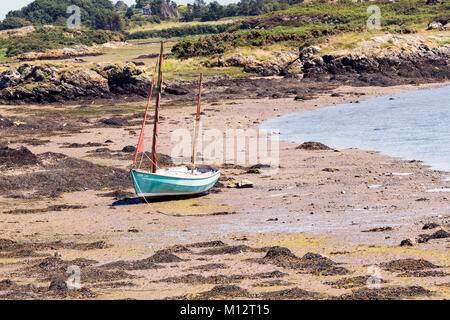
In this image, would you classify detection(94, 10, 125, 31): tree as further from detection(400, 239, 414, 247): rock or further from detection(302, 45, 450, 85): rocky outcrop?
detection(400, 239, 414, 247): rock

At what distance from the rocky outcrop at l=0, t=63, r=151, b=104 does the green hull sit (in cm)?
3686

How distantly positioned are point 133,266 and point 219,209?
8.31 metres

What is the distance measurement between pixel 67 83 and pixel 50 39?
5540cm

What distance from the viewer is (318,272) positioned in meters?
15.3

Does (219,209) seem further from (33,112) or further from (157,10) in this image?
(157,10)

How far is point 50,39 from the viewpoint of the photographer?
113 meters

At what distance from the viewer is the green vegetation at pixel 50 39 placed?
4063 inches

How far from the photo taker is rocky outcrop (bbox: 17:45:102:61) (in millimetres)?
97500

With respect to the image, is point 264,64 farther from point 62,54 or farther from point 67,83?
point 62,54

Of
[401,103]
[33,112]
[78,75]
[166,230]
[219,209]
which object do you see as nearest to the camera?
[166,230]

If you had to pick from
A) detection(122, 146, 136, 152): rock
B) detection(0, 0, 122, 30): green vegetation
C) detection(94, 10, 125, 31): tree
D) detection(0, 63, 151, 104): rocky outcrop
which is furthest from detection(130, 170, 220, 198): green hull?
detection(0, 0, 122, 30): green vegetation

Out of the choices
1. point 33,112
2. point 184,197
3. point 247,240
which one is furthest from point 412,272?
point 33,112

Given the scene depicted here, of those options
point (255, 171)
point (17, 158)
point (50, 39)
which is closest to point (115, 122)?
point (17, 158)

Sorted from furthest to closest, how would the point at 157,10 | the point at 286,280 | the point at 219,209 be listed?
the point at 157,10 < the point at 219,209 < the point at 286,280
